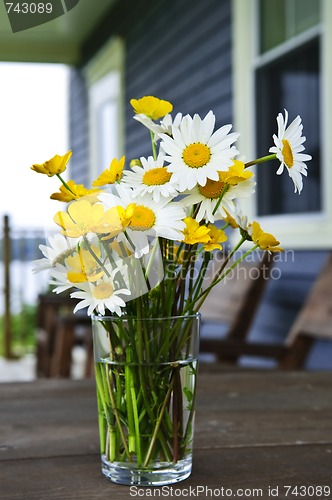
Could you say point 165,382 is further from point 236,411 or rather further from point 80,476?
point 236,411

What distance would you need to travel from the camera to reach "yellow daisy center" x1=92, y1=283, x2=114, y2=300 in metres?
0.62

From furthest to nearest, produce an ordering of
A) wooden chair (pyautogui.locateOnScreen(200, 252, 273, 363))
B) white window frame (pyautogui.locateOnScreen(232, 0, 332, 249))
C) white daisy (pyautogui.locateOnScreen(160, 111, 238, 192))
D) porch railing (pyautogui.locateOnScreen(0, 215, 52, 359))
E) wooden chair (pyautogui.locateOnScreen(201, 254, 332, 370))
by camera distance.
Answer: porch railing (pyautogui.locateOnScreen(0, 215, 52, 359)) → wooden chair (pyautogui.locateOnScreen(200, 252, 273, 363)) → white window frame (pyautogui.locateOnScreen(232, 0, 332, 249)) → wooden chair (pyautogui.locateOnScreen(201, 254, 332, 370)) → white daisy (pyautogui.locateOnScreen(160, 111, 238, 192))

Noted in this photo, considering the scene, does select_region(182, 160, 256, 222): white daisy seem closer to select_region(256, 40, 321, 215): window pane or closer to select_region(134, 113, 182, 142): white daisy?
select_region(134, 113, 182, 142): white daisy

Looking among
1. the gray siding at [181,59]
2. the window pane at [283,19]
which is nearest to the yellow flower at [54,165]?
the window pane at [283,19]

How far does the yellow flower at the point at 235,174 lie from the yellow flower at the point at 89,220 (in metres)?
0.10

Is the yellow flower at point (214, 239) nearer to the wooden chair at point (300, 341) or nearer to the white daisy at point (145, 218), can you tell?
the white daisy at point (145, 218)

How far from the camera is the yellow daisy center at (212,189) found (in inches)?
25.2

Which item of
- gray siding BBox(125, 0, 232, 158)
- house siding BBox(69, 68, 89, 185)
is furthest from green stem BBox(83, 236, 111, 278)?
house siding BBox(69, 68, 89, 185)

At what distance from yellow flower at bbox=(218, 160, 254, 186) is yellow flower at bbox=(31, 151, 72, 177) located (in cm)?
14

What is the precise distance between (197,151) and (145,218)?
7cm

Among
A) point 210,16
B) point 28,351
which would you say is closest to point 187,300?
point 210,16

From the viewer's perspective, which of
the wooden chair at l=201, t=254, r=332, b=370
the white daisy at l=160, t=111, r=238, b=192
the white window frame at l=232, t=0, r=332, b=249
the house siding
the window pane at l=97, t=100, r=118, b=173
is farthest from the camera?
the house siding

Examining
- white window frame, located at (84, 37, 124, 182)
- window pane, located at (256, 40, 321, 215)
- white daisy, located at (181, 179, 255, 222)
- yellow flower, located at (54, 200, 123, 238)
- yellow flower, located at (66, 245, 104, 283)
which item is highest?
white window frame, located at (84, 37, 124, 182)

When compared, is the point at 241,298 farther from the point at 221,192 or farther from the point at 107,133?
the point at 107,133
